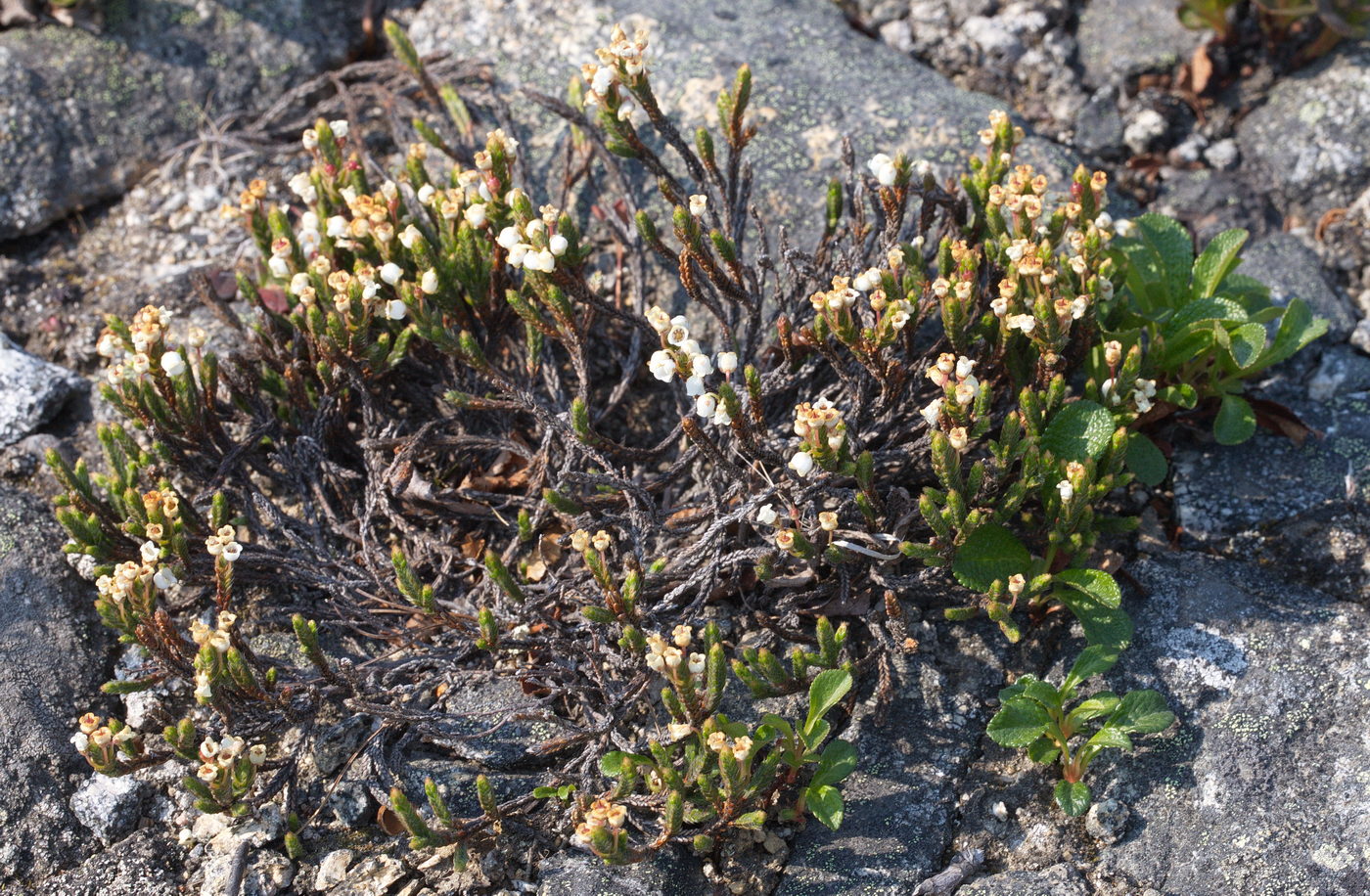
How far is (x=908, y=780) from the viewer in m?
3.48

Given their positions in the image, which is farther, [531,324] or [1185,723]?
[531,324]

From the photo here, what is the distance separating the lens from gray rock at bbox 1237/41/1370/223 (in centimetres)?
494

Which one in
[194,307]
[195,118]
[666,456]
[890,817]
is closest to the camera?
[890,817]

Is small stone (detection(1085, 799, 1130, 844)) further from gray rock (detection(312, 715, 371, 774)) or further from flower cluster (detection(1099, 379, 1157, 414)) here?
gray rock (detection(312, 715, 371, 774))

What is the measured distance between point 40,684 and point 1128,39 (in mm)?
5427

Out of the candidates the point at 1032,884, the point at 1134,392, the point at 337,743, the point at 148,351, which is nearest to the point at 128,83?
the point at 148,351

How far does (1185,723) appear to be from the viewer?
3.48 m

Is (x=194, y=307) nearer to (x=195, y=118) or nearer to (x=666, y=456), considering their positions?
(x=195, y=118)

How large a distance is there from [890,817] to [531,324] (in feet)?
6.75

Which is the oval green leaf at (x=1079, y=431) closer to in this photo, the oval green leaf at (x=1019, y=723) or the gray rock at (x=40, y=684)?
the oval green leaf at (x=1019, y=723)

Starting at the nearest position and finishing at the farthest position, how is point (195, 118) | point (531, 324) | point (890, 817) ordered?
point (890, 817)
point (531, 324)
point (195, 118)

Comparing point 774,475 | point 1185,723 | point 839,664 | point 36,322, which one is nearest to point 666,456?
point 774,475

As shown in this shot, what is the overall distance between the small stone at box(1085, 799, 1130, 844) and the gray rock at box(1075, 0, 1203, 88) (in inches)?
139

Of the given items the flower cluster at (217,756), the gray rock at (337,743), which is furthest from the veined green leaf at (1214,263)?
the flower cluster at (217,756)
